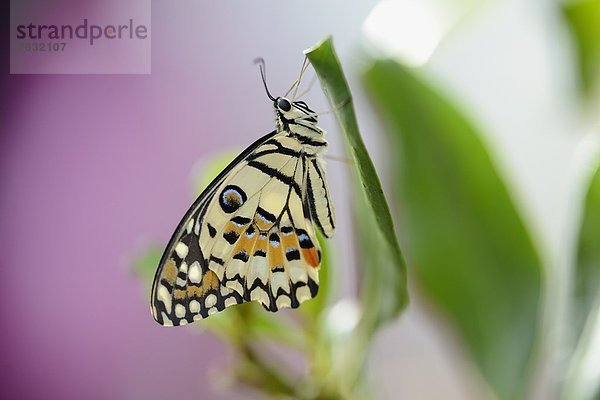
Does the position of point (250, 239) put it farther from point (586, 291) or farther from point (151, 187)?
point (151, 187)

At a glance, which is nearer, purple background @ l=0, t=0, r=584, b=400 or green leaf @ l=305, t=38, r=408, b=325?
green leaf @ l=305, t=38, r=408, b=325

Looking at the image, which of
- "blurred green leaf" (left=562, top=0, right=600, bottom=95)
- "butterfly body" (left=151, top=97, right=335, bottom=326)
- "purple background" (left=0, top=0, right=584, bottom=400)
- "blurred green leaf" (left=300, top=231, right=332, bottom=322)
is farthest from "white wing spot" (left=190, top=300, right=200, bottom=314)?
"purple background" (left=0, top=0, right=584, bottom=400)

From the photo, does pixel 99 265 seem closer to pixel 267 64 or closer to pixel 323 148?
pixel 267 64

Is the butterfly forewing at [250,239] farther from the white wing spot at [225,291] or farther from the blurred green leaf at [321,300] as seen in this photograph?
the blurred green leaf at [321,300]

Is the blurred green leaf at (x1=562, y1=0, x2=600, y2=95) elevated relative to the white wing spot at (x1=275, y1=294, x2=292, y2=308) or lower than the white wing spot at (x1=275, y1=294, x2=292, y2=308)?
elevated

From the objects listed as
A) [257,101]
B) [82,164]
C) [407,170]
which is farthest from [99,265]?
[407,170]

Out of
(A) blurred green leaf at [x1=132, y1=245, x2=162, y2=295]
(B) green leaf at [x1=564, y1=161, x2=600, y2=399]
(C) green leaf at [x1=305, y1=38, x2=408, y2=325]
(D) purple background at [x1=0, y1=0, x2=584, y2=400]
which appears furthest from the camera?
(D) purple background at [x1=0, y1=0, x2=584, y2=400]

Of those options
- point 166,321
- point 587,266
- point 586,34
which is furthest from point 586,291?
point 166,321

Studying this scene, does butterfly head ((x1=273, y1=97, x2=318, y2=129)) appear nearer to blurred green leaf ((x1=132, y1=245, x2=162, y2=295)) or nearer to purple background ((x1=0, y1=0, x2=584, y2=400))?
blurred green leaf ((x1=132, y1=245, x2=162, y2=295))
